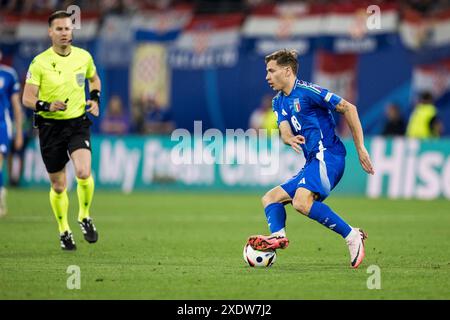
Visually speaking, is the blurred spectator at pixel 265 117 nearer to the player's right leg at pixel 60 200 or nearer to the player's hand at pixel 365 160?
the player's right leg at pixel 60 200

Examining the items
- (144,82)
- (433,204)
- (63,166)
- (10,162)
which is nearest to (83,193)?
(63,166)

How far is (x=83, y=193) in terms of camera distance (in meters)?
11.8

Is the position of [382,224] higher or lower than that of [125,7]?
lower

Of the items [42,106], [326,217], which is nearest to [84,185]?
[42,106]

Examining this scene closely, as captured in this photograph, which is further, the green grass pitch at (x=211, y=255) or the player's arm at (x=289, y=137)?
the player's arm at (x=289, y=137)

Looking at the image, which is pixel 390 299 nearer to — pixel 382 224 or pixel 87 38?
pixel 382 224

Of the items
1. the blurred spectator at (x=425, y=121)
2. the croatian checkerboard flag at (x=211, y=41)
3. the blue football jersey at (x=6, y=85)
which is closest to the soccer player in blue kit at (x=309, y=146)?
the blue football jersey at (x=6, y=85)

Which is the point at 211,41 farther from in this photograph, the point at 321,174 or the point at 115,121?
the point at 321,174

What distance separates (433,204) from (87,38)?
12760 mm

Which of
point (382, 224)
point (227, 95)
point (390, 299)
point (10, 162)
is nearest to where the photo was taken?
point (390, 299)

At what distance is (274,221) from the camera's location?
396 inches

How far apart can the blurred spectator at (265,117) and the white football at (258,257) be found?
14468 millimetres

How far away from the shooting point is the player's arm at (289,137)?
31.6 ft
